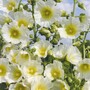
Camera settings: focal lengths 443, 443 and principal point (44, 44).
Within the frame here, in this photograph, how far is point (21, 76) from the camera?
2322 millimetres

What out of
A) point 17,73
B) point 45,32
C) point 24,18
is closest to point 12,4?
point 24,18

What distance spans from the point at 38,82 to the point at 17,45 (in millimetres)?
260

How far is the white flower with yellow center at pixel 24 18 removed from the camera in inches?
94.1

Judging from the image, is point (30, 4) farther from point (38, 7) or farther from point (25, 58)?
point (25, 58)

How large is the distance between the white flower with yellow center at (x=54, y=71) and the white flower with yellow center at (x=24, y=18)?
0.83ft

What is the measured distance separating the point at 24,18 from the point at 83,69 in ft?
1.38

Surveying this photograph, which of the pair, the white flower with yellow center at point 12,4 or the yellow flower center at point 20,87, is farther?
the white flower with yellow center at point 12,4

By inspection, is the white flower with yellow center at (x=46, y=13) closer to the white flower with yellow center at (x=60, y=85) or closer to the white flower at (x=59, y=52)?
the white flower at (x=59, y=52)

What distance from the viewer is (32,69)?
235cm

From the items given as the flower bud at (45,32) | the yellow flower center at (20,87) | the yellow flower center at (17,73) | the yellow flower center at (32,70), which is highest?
the flower bud at (45,32)

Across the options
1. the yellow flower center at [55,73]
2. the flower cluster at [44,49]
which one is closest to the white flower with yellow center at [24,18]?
the flower cluster at [44,49]

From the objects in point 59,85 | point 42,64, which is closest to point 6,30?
point 42,64

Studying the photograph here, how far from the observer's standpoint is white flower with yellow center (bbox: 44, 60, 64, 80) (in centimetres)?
229

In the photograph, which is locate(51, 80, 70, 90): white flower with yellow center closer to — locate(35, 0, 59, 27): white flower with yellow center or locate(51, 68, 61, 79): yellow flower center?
locate(51, 68, 61, 79): yellow flower center
